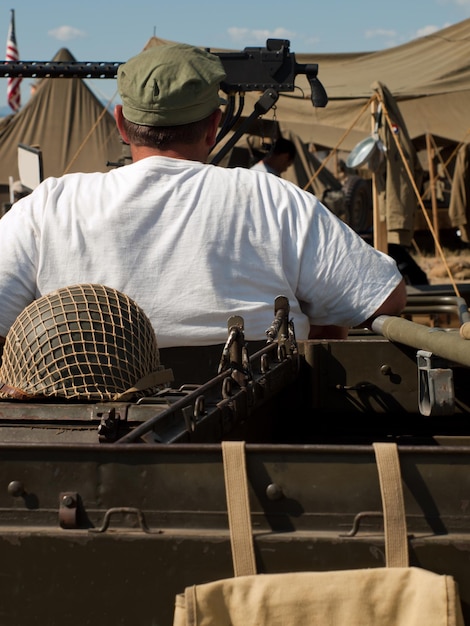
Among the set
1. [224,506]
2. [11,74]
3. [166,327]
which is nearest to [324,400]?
[166,327]

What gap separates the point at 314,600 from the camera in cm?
160

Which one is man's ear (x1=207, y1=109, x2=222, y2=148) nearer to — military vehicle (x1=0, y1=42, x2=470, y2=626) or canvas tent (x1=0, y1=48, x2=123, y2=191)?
military vehicle (x1=0, y1=42, x2=470, y2=626)

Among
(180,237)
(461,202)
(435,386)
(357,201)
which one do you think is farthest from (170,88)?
(357,201)

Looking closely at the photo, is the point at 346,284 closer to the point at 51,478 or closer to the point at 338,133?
the point at 51,478

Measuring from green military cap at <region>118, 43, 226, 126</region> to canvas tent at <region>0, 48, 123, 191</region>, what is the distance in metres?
19.3

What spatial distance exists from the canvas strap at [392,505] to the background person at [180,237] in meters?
1.21

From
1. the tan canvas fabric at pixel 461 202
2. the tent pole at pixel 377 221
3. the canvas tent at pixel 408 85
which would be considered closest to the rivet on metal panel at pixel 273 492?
the tent pole at pixel 377 221

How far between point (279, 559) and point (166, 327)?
1.21 meters

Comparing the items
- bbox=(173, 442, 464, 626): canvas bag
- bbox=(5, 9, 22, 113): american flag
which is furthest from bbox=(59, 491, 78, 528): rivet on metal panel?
bbox=(5, 9, 22, 113): american flag

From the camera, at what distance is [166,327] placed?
2.77 meters

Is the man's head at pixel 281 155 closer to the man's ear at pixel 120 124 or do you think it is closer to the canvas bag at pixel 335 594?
the man's ear at pixel 120 124

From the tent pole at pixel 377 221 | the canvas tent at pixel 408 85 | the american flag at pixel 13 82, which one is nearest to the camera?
the tent pole at pixel 377 221

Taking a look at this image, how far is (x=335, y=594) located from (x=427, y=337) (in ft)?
3.85

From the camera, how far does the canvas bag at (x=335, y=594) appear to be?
159 cm
